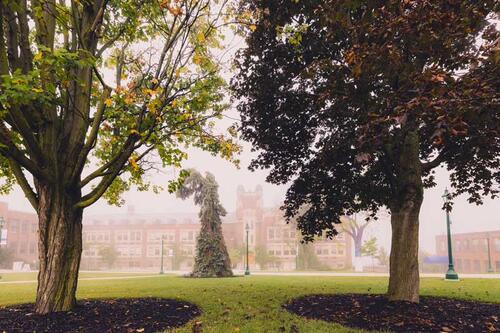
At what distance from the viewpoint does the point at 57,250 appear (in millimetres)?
7062

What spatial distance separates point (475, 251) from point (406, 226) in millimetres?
71692

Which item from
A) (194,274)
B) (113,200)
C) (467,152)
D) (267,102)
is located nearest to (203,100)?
(267,102)

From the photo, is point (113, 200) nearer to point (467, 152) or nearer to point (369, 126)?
point (369, 126)

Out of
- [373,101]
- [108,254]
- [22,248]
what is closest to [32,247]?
[22,248]

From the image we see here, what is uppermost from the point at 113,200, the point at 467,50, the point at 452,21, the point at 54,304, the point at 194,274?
the point at 467,50

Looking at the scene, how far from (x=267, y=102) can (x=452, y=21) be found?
5094 millimetres

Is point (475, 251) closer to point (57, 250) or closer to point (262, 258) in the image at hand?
point (262, 258)

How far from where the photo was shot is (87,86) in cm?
782

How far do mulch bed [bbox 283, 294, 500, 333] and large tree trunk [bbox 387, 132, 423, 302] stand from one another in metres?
0.42

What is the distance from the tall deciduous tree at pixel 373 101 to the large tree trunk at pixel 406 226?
23 mm

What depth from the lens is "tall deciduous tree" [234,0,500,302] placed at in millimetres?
4984

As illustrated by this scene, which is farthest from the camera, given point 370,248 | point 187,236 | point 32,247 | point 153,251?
point 187,236

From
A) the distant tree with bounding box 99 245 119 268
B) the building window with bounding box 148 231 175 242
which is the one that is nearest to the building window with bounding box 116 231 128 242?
the building window with bounding box 148 231 175 242

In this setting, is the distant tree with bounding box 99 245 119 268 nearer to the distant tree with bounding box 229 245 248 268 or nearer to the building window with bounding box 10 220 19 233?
the building window with bounding box 10 220 19 233
